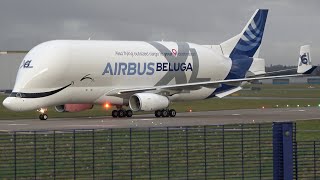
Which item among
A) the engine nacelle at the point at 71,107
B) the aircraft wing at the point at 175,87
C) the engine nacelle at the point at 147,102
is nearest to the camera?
the engine nacelle at the point at 147,102

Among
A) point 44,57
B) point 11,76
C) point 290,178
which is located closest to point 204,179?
point 290,178

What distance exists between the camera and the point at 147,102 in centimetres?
4669

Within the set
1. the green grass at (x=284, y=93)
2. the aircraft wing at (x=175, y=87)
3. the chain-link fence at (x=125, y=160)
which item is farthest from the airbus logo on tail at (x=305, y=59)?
the chain-link fence at (x=125, y=160)

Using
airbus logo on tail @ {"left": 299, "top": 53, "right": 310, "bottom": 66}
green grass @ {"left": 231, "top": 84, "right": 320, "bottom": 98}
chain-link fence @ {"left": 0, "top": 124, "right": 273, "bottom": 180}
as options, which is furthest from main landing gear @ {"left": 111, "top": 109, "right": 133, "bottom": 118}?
green grass @ {"left": 231, "top": 84, "right": 320, "bottom": 98}

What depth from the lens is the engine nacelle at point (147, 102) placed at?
153 ft

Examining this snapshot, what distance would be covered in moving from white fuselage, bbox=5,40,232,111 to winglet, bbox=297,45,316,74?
5.83 metres

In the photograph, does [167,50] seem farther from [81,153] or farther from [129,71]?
[81,153]

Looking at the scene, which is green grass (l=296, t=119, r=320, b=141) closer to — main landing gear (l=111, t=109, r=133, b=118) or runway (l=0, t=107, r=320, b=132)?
runway (l=0, t=107, r=320, b=132)

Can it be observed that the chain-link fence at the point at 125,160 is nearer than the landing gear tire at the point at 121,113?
Yes

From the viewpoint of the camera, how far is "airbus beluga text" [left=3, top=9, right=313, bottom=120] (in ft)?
148

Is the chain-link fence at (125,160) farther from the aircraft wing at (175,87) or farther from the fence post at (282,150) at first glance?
the aircraft wing at (175,87)

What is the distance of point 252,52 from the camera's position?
56.4m

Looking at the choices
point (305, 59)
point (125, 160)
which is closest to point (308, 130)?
point (125, 160)

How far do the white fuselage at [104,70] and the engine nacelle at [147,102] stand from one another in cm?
89
